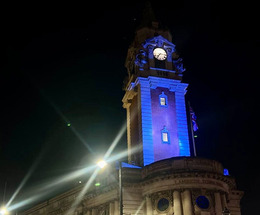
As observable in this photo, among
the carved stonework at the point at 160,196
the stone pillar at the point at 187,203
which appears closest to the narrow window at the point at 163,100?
the carved stonework at the point at 160,196

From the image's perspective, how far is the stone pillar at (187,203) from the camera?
38.2 m

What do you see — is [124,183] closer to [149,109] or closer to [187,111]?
[149,109]

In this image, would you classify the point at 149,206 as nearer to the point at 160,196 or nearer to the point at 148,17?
the point at 160,196

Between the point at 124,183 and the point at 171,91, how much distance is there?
16077 mm

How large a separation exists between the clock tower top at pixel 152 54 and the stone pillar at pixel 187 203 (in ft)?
63.2

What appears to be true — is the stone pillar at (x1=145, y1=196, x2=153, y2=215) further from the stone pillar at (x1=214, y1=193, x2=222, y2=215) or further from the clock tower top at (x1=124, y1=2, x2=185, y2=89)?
the clock tower top at (x1=124, y1=2, x2=185, y2=89)

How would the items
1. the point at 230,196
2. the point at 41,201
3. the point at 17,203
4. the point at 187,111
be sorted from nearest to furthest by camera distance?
1. the point at 230,196
2. the point at 187,111
3. the point at 41,201
4. the point at 17,203

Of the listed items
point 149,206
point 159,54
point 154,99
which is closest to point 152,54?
point 159,54

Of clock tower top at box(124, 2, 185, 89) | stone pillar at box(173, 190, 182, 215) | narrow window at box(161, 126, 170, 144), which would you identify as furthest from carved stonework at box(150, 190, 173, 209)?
clock tower top at box(124, 2, 185, 89)

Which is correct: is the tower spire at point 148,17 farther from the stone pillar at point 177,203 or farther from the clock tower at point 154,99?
the stone pillar at point 177,203

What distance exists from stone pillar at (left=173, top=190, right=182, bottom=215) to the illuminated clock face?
72.8ft

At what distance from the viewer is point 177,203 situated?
127 feet

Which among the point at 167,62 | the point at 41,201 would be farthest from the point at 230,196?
the point at 41,201

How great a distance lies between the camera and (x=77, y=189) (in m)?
53.9
